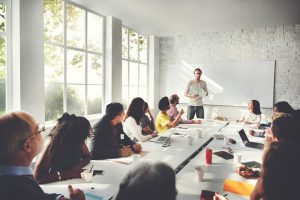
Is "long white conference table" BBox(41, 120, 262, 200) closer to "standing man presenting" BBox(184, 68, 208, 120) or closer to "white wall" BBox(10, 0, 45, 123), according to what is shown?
"white wall" BBox(10, 0, 45, 123)

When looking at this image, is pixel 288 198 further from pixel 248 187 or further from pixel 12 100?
pixel 12 100

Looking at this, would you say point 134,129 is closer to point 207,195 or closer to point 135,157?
point 135,157

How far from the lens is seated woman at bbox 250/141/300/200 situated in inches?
41.1

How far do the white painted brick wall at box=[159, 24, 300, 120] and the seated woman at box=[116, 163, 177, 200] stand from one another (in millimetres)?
6128

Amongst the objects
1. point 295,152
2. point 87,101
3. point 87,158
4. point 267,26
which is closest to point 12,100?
point 87,101

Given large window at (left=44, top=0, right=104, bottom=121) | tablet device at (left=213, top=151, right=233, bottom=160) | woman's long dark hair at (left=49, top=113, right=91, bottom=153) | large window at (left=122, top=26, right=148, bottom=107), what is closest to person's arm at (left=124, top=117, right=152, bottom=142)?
tablet device at (left=213, top=151, right=233, bottom=160)

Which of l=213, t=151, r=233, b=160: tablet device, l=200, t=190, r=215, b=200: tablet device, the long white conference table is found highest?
l=200, t=190, r=215, b=200: tablet device

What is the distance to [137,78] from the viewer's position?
708cm

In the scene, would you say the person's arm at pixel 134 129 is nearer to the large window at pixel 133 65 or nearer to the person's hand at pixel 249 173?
the person's hand at pixel 249 173

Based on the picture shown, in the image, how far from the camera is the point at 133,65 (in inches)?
268

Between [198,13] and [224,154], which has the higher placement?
[198,13]

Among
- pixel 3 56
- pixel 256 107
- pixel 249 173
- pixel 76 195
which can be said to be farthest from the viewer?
pixel 256 107

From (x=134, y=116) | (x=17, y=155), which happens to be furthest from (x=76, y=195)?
(x=134, y=116)

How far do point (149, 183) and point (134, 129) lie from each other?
7.37ft
